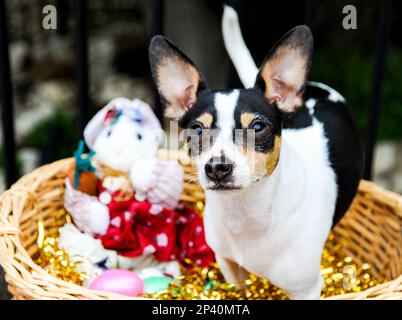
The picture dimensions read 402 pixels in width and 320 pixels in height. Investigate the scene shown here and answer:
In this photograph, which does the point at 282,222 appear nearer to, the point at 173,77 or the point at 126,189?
the point at 173,77

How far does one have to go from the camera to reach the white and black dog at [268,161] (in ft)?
3.83

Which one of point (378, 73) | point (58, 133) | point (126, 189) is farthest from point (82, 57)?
point (58, 133)

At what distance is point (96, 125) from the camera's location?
160 cm

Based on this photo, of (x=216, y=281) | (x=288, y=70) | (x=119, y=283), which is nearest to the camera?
(x=288, y=70)

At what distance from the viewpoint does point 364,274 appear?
1.59 meters

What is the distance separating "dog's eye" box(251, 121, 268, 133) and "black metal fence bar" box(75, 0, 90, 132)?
621 millimetres

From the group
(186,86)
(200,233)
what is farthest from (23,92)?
(186,86)

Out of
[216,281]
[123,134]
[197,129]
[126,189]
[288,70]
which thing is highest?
[288,70]

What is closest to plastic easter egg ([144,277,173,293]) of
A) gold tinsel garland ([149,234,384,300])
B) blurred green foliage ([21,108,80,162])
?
gold tinsel garland ([149,234,384,300])

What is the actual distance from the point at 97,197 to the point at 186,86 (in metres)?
0.49

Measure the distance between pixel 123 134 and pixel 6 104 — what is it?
1.07ft

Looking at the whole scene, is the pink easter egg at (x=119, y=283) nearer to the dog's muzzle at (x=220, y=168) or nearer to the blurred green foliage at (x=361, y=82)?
the dog's muzzle at (x=220, y=168)

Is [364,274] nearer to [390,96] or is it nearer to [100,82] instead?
[390,96]

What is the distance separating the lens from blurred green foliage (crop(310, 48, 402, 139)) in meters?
2.99
